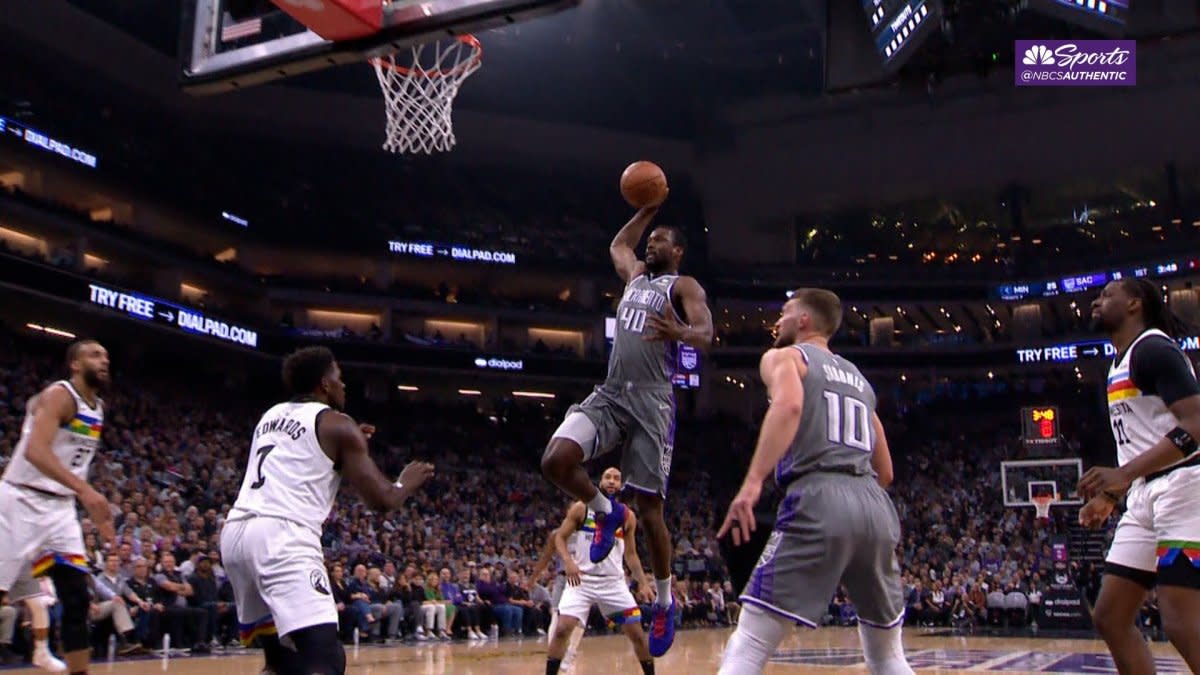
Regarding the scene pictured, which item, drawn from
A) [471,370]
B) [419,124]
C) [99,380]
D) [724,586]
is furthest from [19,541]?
[471,370]

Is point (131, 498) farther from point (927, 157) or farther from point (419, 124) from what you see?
point (927, 157)

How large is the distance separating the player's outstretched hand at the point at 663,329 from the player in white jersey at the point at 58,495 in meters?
3.28

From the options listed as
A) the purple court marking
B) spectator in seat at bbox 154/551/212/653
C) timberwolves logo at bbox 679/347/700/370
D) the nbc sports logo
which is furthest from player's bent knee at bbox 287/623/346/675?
timberwolves logo at bbox 679/347/700/370

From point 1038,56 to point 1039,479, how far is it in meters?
9.84

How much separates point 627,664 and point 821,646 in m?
4.35

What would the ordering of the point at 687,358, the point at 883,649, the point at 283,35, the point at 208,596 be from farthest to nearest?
the point at 687,358
the point at 208,596
the point at 283,35
the point at 883,649

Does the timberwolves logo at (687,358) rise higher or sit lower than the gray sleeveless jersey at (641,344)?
higher

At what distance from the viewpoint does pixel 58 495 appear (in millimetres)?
6688

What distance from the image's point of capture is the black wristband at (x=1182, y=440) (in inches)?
200

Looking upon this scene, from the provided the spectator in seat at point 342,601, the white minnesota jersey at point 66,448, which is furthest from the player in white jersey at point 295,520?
the spectator in seat at point 342,601

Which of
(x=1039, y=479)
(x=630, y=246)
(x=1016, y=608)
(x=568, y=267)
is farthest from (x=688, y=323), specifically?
(x=568, y=267)

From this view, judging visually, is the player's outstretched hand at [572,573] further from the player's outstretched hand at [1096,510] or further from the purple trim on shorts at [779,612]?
the purple trim on shorts at [779,612]

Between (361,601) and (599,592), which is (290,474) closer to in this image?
(599,592)

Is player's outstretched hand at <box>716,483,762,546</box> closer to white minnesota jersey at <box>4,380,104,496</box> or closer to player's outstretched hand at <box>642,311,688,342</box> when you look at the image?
player's outstretched hand at <box>642,311,688,342</box>
